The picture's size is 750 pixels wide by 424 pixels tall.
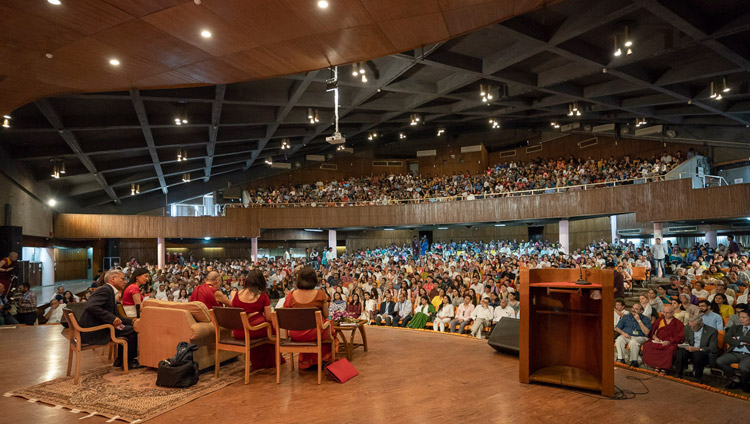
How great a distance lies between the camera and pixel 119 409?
3.33 metres

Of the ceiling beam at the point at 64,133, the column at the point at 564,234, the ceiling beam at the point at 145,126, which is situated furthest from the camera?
the column at the point at 564,234

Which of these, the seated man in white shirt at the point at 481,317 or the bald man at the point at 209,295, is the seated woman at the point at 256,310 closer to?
the bald man at the point at 209,295

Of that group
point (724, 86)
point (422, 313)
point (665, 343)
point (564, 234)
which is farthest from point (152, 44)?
point (564, 234)

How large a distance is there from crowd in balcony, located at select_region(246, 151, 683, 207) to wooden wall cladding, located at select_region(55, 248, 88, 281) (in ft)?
29.1

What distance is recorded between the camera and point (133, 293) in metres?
→ 5.05

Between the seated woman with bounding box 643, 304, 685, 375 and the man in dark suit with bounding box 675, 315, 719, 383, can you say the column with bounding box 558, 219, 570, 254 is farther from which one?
the man in dark suit with bounding box 675, 315, 719, 383

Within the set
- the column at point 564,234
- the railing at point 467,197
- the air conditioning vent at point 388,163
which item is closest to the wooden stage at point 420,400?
the railing at point 467,197

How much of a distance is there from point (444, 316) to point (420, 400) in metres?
4.78

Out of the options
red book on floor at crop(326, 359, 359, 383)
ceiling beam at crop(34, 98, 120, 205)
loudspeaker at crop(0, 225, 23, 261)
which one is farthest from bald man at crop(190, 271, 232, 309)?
loudspeaker at crop(0, 225, 23, 261)

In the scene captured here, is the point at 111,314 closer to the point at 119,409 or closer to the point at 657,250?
the point at 119,409

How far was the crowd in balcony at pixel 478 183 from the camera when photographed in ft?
53.0

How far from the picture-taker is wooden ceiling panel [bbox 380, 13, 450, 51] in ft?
11.4

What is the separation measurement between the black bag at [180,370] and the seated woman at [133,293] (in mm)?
1376

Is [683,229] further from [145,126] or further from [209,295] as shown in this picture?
[145,126]
